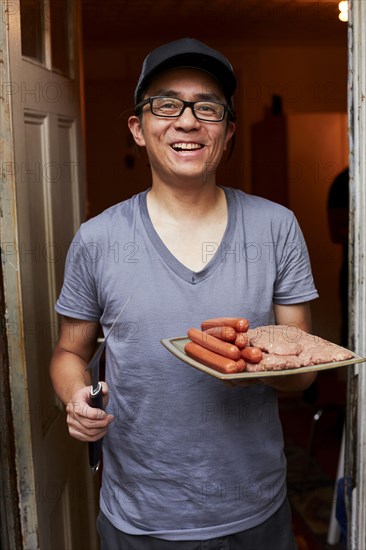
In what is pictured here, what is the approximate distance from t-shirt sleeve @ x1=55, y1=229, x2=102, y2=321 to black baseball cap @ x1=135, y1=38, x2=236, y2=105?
0.42 m

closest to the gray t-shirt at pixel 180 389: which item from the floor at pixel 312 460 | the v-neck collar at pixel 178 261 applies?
the v-neck collar at pixel 178 261

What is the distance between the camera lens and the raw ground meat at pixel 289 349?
139 centimetres

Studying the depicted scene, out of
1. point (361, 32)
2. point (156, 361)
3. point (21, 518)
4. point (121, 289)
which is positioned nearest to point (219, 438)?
point (156, 361)

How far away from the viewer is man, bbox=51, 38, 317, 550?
154 cm

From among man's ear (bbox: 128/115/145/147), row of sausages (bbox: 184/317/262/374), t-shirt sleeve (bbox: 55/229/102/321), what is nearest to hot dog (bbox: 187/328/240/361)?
row of sausages (bbox: 184/317/262/374)

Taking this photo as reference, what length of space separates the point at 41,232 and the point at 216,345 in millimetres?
772

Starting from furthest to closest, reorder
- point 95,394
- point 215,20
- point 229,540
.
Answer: point 215,20 < point 229,540 < point 95,394

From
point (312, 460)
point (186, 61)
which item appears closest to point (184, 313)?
point (186, 61)

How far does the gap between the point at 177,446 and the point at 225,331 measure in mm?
316

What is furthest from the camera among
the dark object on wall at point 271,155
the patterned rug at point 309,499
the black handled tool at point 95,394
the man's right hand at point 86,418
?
the dark object on wall at point 271,155

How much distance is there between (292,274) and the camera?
1624 mm

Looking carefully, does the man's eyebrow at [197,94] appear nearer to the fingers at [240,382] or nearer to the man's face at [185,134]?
the man's face at [185,134]

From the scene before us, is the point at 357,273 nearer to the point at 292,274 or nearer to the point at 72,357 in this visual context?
the point at 292,274

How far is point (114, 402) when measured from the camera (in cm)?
162
